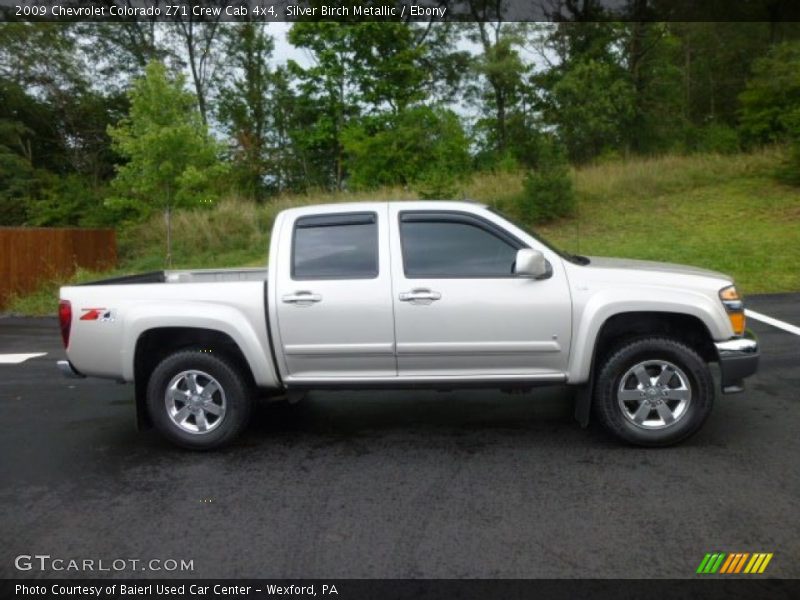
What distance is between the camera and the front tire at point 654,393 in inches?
209

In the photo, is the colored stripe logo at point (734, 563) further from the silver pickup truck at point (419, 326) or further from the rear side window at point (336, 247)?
the rear side window at point (336, 247)

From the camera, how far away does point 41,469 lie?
5.36 m

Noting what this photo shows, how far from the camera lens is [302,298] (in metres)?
5.44

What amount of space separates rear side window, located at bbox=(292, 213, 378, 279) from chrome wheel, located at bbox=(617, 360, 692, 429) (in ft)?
6.80

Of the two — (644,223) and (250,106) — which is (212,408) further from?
(250,106)

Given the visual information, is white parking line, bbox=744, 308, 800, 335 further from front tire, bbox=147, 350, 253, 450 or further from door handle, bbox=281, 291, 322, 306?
front tire, bbox=147, 350, 253, 450

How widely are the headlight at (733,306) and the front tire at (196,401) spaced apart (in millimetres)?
3663

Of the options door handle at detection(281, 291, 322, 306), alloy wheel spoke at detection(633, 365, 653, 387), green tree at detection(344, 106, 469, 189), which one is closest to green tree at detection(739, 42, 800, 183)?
green tree at detection(344, 106, 469, 189)

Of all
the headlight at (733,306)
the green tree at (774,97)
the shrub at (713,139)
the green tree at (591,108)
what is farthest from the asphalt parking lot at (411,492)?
the shrub at (713,139)

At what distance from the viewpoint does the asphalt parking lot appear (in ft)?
12.7

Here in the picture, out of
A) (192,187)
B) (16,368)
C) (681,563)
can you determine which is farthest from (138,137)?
(681,563)

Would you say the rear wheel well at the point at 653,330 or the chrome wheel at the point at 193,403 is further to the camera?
the chrome wheel at the point at 193,403

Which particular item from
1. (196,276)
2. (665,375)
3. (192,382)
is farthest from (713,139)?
(192,382)

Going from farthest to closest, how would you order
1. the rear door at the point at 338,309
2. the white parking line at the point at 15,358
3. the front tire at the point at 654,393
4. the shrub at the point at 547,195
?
the shrub at the point at 547,195 → the white parking line at the point at 15,358 → the rear door at the point at 338,309 → the front tire at the point at 654,393
